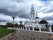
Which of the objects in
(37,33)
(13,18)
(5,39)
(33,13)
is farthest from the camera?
(13,18)

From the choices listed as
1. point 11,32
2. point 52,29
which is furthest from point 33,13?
point 52,29

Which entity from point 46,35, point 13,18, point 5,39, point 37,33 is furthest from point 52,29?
point 13,18

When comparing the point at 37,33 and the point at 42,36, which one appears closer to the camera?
the point at 42,36

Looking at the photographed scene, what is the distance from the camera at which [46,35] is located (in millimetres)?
27344

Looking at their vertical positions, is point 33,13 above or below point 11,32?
above

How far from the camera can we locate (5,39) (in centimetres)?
5641

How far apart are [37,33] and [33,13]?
30061mm

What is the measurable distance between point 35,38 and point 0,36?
2703 centimetres

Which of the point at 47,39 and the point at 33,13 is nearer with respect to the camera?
the point at 47,39

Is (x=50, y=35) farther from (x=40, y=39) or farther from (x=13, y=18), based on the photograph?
(x=13, y=18)

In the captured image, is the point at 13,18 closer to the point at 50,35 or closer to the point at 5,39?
the point at 5,39

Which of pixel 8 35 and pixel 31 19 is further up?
pixel 31 19

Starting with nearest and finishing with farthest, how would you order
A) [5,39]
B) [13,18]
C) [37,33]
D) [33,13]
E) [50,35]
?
[50,35] < [37,33] < [5,39] < [33,13] < [13,18]

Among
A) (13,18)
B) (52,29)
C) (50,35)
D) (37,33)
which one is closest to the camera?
(50,35)
